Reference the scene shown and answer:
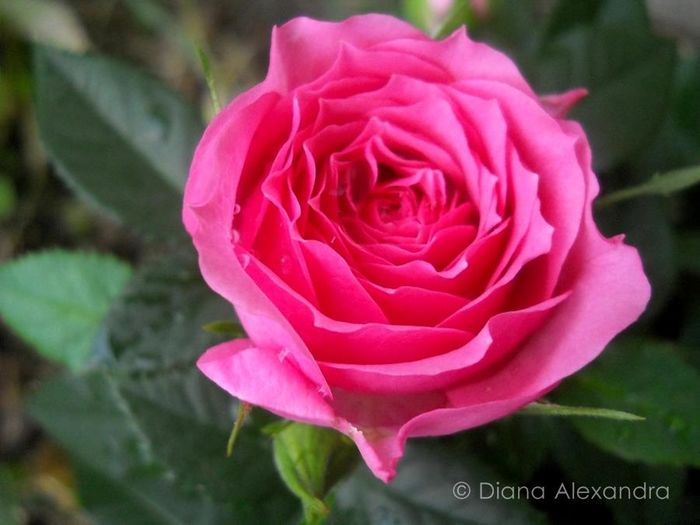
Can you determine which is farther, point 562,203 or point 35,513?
point 35,513

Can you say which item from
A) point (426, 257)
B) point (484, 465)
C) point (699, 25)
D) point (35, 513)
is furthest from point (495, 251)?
point (35, 513)

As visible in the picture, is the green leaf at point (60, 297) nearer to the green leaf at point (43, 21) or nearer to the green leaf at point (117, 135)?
the green leaf at point (117, 135)

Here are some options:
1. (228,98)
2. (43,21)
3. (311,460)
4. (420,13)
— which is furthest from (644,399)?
(43,21)

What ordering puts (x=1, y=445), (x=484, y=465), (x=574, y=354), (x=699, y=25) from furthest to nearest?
(x=1, y=445) < (x=699, y=25) < (x=484, y=465) < (x=574, y=354)

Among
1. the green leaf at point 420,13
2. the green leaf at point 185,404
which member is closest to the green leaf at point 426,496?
the green leaf at point 185,404

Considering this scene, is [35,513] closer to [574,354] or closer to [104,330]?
[104,330]

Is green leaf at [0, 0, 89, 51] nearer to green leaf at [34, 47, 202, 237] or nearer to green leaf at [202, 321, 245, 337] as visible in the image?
green leaf at [34, 47, 202, 237]

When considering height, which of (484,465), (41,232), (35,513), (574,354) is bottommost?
(35,513)
